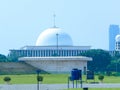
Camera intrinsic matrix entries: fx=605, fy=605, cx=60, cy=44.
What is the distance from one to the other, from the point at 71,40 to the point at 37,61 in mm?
48726

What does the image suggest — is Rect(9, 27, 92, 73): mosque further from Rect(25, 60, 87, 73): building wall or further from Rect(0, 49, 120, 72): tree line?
Rect(25, 60, 87, 73): building wall

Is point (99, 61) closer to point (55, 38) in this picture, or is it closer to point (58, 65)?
point (58, 65)

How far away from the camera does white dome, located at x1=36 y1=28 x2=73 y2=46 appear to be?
11119cm

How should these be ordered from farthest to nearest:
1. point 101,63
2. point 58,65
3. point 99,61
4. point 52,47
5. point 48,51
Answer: point 52,47
point 48,51
point 99,61
point 101,63
point 58,65

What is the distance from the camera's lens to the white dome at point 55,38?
111 meters

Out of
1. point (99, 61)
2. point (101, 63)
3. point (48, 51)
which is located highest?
point (48, 51)

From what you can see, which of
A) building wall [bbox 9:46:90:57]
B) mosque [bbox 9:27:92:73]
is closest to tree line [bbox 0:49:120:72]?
mosque [bbox 9:27:92:73]

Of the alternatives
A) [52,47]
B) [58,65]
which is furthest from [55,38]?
[58,65]

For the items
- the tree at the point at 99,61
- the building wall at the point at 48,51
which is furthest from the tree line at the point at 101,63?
the building wall at the point at 48,51

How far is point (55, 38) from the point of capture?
111562 millimetres

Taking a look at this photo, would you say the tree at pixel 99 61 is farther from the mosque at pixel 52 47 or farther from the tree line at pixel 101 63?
the mosque at pixel 52 47

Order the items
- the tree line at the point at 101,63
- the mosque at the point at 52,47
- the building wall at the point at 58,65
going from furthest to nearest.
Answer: the mosque at the point at 52,47 < the tree line at the point at 101,63 < the building wall at the point at 58,65

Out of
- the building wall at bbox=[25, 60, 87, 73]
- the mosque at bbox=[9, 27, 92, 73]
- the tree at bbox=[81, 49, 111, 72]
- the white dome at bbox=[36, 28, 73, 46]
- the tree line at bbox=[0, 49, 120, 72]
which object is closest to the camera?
the building wall at bbox=[25, 60, 87, 73]

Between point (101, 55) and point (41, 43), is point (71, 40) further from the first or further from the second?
point (101, 55)
